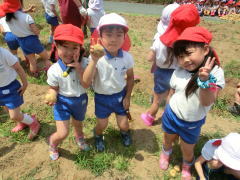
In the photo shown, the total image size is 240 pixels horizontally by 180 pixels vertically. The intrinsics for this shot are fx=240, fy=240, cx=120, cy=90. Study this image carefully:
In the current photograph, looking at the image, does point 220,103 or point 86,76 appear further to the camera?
point 220,103

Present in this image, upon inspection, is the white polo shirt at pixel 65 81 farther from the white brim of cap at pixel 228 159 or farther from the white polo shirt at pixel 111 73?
the white brim of cap at pixel 228 159

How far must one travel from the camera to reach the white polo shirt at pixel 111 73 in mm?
2352

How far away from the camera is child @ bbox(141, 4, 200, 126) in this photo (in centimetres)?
246

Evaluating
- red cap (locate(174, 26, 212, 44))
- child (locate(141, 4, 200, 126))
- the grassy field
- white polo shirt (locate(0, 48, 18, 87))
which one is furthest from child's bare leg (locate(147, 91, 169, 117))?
white polo shirt (locate(0, 48, 18, 87))

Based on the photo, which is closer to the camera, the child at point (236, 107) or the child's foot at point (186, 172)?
the child's foot at point (186, 172)

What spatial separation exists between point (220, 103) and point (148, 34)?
329 cm

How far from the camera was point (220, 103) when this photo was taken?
381 centimetres

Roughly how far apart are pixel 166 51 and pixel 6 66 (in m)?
1.78

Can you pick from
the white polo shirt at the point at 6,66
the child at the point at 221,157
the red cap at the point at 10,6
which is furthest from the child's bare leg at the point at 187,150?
the red cap at the point at 10,6

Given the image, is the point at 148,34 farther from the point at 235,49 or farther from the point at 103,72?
the point at 103,72

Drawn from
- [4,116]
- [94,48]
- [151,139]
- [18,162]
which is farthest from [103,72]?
[4,116]

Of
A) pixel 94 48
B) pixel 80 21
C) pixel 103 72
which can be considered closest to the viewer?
pixel 94 48

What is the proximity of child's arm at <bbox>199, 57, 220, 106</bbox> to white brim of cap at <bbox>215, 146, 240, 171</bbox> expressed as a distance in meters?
0.48

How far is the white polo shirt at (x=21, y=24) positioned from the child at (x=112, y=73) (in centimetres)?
213
